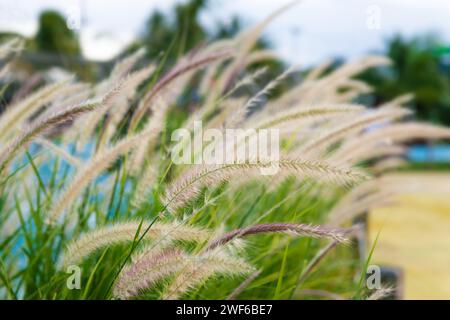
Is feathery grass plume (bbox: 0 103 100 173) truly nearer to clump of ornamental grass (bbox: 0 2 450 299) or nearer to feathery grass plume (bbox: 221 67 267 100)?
clump of ornamental grass (bbox: 0 2 450 299)

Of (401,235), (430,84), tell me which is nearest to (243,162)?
(401,235)

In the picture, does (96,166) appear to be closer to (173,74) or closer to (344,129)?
(173,74)

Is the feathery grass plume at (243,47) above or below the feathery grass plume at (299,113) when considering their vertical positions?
above

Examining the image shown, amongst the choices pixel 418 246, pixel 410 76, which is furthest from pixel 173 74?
pixel 410 76

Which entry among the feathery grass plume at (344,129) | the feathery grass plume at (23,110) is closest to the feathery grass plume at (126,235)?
the feathery grass plume at (23,110)

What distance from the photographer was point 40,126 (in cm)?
88

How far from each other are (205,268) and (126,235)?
14 centimetres

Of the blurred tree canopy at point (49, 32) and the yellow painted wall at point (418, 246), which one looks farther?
the blurred tree canopy at point (49, 32)

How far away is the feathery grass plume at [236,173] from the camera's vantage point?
0.76m

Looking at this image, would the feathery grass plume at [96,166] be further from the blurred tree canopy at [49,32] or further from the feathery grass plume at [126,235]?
the blurred tree canopy at [49,32]

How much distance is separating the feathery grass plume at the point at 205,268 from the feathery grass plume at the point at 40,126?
24 cm

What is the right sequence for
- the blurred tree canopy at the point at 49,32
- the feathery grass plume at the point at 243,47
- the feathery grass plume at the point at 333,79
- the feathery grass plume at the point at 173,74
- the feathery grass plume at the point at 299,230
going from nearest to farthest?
1. the feathery grass plume at the point at 299,230
2. the feathery grass plume at the point at 173,74
3. the feathery grass plume at the point at 243,47
4. the feathery grass plume at the point at 333,79
5. the blurred tree canopy at the point at 49,32

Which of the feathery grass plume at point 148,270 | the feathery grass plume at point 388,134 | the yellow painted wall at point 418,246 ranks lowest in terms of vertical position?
the yellow painted wall at point 418,246

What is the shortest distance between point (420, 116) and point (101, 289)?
93.5ft
